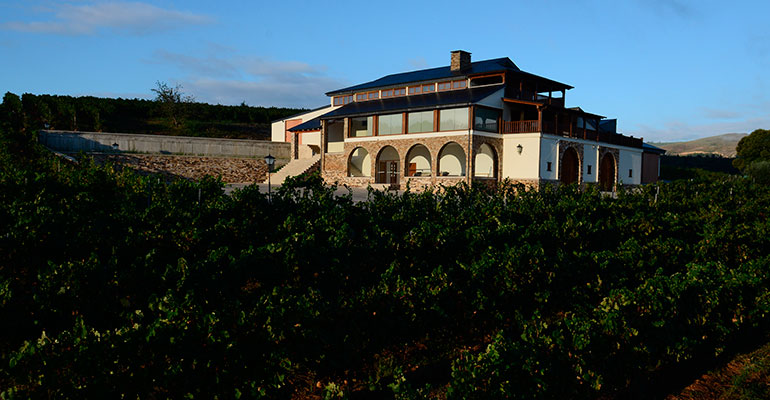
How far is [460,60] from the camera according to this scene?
34156 mm

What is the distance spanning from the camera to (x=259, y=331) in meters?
5.71

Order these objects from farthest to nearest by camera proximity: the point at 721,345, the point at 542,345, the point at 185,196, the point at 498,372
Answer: the point at 185,196, the point at 721,345, the point at 542,345, the point at 498,372

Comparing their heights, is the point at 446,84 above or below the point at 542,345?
above

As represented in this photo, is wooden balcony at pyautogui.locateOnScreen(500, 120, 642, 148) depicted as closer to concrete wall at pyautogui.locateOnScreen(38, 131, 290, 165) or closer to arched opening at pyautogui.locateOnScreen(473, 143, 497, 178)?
arched opening at pyautogui.locateOnScreen(473, 143, 497, 178)

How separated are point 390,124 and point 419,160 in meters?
3.09

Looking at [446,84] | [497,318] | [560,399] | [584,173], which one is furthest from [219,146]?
[560,399]

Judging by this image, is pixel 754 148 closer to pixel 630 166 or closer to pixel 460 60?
pixel 630 166

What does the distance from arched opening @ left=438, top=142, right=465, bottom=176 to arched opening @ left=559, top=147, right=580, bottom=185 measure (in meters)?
5.95

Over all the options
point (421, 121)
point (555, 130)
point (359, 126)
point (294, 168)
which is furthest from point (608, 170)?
point (294, 168)

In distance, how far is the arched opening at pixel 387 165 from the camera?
34281 millimetres

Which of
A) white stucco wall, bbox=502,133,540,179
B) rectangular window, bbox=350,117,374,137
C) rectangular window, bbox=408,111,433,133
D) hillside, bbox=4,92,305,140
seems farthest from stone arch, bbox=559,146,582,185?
hillside, bbox=4,92,305,140

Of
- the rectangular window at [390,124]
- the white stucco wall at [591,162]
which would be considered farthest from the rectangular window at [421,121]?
the white stucco wall at [591,162]

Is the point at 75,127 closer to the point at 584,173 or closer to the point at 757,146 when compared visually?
the point at 584,173

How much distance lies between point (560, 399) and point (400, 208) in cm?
748
